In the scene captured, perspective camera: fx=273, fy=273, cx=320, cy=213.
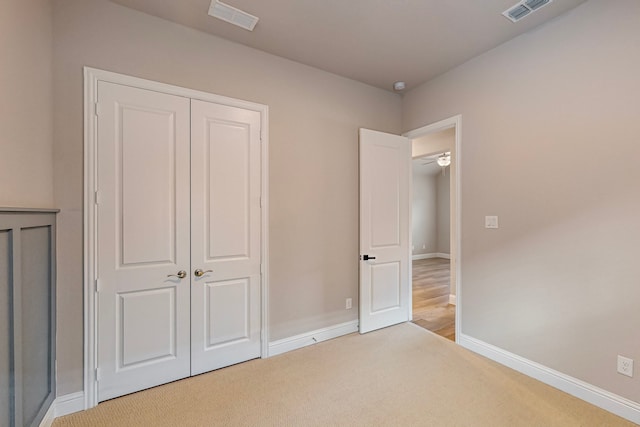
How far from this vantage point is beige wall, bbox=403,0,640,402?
1863mm

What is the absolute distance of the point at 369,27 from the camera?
2.29 metres

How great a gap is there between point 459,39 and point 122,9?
2.76 metres

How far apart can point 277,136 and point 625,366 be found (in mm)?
3174

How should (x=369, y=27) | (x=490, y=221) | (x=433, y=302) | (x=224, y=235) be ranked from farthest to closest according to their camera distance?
(x=433, y=302)
(x=490, y=221)
(x=224, y=235)
(x=369, y=27)

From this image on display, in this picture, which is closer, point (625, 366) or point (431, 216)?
point (625, 366)

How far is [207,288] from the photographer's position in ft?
7.72

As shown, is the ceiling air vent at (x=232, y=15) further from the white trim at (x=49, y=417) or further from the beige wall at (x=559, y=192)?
the white trim at (x=49, y=417)

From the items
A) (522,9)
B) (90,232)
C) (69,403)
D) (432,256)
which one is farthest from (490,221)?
(432,256)

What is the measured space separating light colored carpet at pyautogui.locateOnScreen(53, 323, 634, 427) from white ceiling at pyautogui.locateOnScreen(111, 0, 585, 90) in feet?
9.55

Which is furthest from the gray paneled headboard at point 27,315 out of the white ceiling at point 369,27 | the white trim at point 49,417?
the white ceiling at point 369,27

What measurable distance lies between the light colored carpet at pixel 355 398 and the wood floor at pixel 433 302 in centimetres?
72

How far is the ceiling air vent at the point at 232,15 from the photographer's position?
6.70 ft

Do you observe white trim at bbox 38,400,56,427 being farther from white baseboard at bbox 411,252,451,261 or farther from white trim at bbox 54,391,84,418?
white baseboard at bbox 411,252,451,261

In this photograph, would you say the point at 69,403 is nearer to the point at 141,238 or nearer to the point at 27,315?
the point at 27,315
